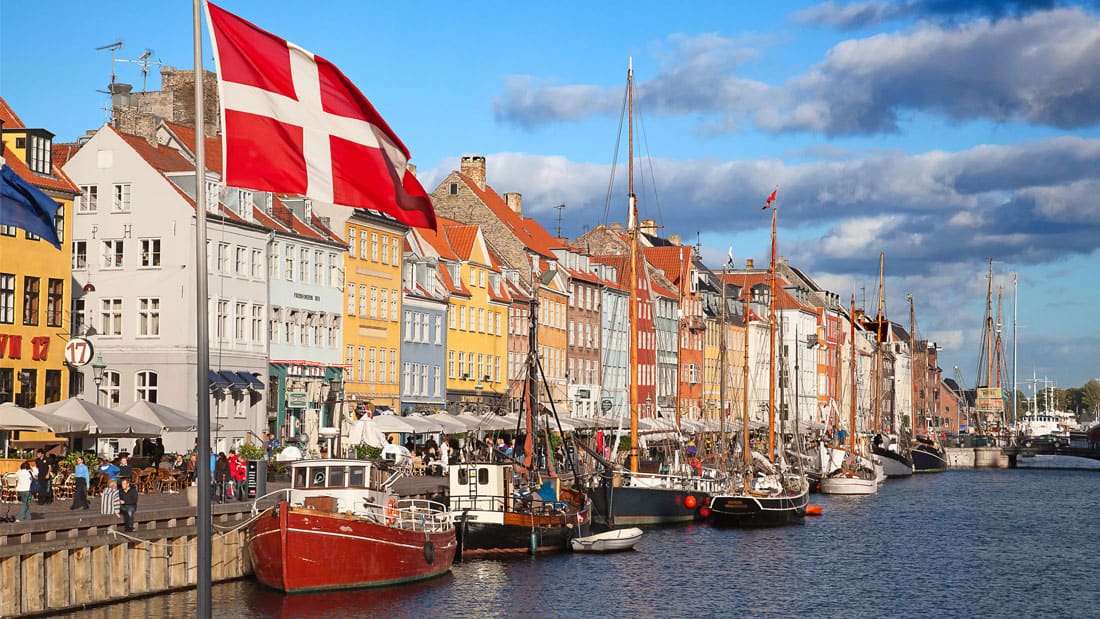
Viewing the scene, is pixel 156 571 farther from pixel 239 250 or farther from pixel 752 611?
pixel 239 250

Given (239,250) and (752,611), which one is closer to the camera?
(752,611)

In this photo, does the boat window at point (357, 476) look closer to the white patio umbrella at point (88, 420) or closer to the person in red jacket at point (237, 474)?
the person in red jacket at point (237, 474)

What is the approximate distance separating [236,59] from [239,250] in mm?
56919

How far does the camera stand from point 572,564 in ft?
166

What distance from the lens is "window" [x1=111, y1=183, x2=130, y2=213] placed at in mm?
69062

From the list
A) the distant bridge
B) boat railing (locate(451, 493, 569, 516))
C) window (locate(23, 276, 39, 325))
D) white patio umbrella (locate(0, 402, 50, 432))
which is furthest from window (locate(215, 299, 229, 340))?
the distant bridge

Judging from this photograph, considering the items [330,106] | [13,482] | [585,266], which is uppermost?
[585,266]

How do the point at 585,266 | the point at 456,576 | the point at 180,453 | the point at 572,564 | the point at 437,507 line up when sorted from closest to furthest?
→ 1. the point at 456,576
2. the point at 572,564
3. the point at 437,507
4. the point at 180,453
5. the point at 585,266

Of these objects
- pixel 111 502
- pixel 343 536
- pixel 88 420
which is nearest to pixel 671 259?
pixel 88 420

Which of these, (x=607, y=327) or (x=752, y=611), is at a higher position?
(x=607, y=327)

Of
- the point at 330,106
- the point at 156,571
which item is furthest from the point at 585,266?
the point at 330,106

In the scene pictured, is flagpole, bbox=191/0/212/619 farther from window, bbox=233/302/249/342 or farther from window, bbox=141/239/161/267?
window, bbox=233/302/249/342

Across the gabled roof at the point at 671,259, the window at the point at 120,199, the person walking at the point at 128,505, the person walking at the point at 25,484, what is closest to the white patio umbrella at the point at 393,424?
the window at the point at 120,199

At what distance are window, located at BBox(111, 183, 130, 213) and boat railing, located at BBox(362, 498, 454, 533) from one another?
92.1ft
